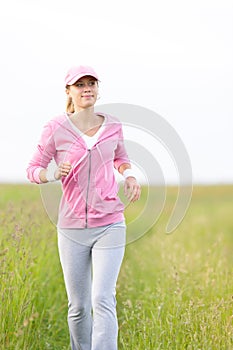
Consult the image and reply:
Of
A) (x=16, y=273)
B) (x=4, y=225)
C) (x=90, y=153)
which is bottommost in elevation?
(x=16, y=273)

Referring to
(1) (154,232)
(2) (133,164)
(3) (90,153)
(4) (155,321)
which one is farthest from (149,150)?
(1) (154,232)

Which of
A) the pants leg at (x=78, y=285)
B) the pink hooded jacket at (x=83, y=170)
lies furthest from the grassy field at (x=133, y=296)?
the pink hooded jacket at (x=83, y=170)

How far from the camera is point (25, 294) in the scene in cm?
488

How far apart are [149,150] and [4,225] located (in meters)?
1.89

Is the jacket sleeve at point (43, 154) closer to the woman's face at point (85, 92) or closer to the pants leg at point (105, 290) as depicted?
the woman's face at point (85, 92)

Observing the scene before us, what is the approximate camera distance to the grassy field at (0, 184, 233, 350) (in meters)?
4.64

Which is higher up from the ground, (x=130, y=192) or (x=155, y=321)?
(x=130, y=192)

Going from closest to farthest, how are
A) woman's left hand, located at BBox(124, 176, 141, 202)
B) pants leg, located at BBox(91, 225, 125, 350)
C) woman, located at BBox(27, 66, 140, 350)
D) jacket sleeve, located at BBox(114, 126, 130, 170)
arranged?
1. pants leg, located at BBox(91, 225, 125, 350)
2. woman, located at BBox(27, 66, 140, 350)
3. woman's left hand, located at BBox(124, 176, 141, 202)
4. jacket sleeve, located at BBox(114, 126, 130, 170)

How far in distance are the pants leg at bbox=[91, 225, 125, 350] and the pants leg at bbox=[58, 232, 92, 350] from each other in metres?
0.17

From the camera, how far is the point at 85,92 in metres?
4.47

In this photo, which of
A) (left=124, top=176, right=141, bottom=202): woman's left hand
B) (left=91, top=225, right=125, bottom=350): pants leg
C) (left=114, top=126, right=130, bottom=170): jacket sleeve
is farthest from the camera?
(left=114, top=126, right=130, bottom=170): jacket sleeve

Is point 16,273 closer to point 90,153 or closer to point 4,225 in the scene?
point 4,225

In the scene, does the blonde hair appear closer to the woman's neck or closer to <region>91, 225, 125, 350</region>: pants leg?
the woman's neck

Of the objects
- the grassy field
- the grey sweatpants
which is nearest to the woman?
the grey sweatpants
